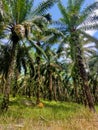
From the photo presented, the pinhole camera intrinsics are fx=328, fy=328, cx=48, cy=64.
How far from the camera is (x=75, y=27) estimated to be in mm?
34000

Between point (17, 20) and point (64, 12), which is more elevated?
point (64, 12)

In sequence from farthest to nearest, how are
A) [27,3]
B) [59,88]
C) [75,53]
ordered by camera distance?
[59,88], [75,53], [27,3]

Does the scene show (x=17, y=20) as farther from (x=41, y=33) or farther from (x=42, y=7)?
(x=41, y=33)

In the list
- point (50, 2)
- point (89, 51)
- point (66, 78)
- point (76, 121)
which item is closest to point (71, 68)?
point (89, 51)

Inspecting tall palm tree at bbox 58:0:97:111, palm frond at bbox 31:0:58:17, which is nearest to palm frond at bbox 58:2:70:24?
tall palm tree at bbox 58:0:97:111

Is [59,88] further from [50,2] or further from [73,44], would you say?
[50,2]

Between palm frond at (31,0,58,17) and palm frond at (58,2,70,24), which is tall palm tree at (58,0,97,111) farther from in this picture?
palm frond at (31,0,58,17)

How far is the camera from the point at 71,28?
33.8 meters

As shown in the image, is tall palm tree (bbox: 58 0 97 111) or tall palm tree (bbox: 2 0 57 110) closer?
tall palm tree (bbox: 2 0 57 110)

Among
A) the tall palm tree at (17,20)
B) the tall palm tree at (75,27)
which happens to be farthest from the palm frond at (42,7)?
the tall palm tree at (75,27)

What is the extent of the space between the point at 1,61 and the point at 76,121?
98.5ft

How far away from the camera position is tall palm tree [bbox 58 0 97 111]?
32406 millimetres

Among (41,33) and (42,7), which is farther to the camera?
(41,33)

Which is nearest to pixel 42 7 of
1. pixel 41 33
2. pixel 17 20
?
pixel 17 20
